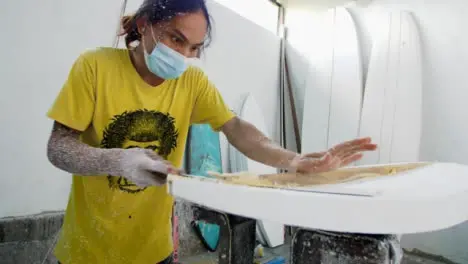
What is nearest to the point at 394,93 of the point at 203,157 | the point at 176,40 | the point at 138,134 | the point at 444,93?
the point at 444,93

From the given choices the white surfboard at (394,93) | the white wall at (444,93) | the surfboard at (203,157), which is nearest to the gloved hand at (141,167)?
the surfboard at (203,157)

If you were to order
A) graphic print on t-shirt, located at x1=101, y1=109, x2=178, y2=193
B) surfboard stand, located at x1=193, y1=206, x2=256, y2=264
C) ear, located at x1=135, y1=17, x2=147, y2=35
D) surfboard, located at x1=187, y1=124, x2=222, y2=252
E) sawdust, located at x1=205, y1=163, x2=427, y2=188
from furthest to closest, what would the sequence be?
surfboard, located at x1=187, y1=124, x2=222, y2=252, ear, located at x1=135, y1=17, x2=147, y2=35, graphic print on t-shirt, located at x1=101, y1=109, x2=178, y2=193, sawdust, located at x1=205, y1=163, x2=427, y2=188, surfboard stand, located at x1=193, y1=206, x2=256, y2=264

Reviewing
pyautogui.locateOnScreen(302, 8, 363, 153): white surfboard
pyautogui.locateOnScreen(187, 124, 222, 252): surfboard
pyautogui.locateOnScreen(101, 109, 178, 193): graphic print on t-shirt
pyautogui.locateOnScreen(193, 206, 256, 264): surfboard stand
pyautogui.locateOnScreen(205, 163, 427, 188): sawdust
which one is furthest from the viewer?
pyautogui.locateOnScreen(302, 8, 363, 153): white surfboard

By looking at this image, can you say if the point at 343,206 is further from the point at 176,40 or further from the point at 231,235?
the point at 176,40

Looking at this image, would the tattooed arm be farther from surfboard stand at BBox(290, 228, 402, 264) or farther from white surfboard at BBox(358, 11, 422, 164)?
white surfboard at BBox(358, 11, 422, 164)

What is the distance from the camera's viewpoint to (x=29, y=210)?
1.47 meters

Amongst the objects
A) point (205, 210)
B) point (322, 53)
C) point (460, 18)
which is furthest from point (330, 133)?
point (205, 210)

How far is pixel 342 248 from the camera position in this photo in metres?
0.50

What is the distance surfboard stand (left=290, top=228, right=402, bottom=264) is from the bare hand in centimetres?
37

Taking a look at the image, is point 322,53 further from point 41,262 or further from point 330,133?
point 41,262

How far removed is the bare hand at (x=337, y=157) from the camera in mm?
890

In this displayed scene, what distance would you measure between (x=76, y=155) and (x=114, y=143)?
16 centimetres

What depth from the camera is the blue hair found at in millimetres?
962

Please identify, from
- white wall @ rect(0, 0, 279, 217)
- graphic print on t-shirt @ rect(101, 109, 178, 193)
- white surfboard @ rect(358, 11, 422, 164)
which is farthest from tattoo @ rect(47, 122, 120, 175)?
white surfboard @ rect(358, 11, 422, 164)
